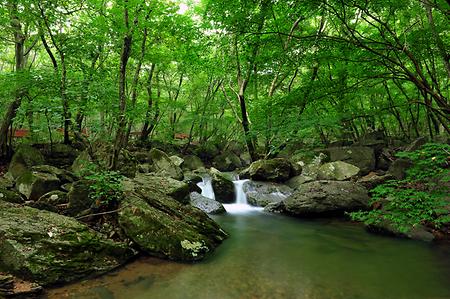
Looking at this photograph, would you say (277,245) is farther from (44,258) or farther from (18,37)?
(18,37)

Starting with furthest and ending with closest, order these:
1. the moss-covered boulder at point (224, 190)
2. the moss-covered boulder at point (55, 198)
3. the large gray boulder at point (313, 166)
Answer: the large gray boulder at point (313, 166) < the moss-covered boulder at point (224, 190) < the moss-covered boulder at point (55, 198)

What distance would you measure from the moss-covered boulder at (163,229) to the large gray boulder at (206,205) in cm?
318

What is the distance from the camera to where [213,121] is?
2211cm

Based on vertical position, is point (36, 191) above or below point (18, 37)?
below

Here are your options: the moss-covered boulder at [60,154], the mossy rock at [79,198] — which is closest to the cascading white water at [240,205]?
the mossy rock at [79,198]

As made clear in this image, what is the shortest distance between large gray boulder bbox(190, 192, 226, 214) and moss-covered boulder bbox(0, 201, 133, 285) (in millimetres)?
4830

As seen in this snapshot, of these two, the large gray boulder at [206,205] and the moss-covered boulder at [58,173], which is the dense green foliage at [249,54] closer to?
the moss-covered boulder at [58,173]

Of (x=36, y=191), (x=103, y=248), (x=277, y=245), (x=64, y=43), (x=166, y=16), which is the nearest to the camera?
(x=103, y=248)

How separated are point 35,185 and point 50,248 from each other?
13.9ft

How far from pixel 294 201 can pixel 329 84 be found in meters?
5.25

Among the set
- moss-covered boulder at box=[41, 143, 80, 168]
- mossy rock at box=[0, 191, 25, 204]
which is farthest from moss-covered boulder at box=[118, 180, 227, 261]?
moss-covered boulder at box=[41, 143, 80, 168]

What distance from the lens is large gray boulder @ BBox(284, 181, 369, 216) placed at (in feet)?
31.2

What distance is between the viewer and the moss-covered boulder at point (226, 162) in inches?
822

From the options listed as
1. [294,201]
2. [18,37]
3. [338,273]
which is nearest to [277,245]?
[338,273]
